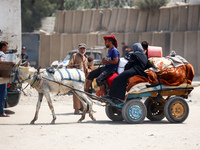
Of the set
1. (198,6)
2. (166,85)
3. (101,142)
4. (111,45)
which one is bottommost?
(101,142)

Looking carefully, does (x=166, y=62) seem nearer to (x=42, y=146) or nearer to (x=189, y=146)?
(x=189, y=146)

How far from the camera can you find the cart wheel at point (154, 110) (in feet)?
37.9

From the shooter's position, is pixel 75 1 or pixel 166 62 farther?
pixel 75 1

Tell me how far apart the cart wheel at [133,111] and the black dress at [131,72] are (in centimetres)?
24

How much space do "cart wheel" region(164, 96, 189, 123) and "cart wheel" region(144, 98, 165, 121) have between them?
759 mm

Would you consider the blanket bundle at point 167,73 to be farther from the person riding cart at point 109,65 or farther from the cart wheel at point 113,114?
the cart wheel at point 113,114

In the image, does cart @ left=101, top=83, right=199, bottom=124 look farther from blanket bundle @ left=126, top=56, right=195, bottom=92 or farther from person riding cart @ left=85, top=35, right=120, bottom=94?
person riding cart @ left=85, top=35, right=120, bottom=94

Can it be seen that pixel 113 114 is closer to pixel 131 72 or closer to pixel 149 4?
pixel 131 72

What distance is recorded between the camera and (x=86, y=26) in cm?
3231

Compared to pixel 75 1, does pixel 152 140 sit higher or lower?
lower

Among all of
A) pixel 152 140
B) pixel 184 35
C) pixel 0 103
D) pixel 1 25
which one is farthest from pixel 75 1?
pixel 152 140

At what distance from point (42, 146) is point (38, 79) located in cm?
331

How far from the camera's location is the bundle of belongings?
34.9ft

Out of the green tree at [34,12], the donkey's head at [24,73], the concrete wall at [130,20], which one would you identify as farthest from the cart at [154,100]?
the green tree at [34,12]
